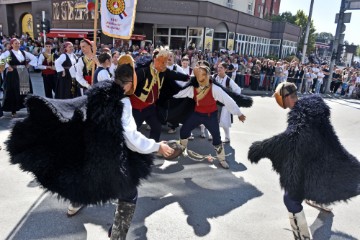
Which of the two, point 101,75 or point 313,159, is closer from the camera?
point 313,159

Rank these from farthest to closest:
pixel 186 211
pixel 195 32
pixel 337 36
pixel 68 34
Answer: pixel 68 34 → pixel 195 32 → pixel 337 36 → pixel 186 211

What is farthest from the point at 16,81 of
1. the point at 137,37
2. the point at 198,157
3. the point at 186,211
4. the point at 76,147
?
the point at 137,37

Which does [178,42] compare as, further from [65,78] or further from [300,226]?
[300,226]

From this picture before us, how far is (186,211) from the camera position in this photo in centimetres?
374

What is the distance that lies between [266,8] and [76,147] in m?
52.0

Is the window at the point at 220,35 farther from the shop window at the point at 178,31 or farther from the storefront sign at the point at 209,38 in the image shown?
the shop window at the point at 178,31

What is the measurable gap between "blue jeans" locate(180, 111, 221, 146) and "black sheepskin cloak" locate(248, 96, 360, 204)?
2120 millimetres

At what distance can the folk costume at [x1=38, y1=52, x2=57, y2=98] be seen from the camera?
800 cm

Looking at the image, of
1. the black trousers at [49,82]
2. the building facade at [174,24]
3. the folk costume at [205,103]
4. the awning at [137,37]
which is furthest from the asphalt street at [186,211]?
the building facade at [174,24]

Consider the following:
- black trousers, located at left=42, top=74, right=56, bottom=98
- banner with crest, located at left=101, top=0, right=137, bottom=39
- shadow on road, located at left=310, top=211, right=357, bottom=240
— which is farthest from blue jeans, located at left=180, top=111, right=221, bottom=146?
black trousers, located at left=42, top=74, right=56, bottom=98

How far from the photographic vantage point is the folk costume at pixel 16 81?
715cm

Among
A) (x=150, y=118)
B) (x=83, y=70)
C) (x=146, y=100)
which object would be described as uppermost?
(x=83, y=70)

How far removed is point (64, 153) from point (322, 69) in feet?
64.0

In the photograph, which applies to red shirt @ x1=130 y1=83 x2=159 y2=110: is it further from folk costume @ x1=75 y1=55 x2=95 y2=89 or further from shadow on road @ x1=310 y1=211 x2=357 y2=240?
shadow on road @ x1=310 y1=211 x2=357 y2=240
